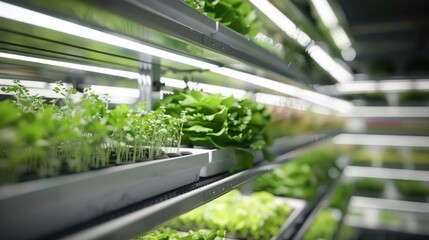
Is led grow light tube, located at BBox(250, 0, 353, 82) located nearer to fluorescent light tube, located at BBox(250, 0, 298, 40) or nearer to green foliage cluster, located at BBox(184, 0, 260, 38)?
fluorescent light tube, located at BBox(250, 0, 298, 40)

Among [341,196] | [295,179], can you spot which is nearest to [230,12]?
[295,179]

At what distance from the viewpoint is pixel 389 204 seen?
195 inches

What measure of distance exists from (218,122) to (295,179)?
177 cm

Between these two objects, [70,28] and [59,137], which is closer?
[59,137]

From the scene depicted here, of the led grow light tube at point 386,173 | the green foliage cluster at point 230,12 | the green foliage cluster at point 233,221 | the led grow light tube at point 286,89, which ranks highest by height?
the green foliage cluster at point 230,12

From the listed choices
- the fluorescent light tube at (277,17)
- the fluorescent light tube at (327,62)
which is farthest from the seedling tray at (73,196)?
the fluorescent light tube at (327,62)

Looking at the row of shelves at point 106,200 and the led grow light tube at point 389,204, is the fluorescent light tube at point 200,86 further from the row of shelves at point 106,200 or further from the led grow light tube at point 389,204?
the led grow light tube at point 389,204

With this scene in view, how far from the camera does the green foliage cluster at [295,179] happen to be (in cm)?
Result: 280

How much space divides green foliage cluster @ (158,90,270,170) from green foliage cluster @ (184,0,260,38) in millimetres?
347

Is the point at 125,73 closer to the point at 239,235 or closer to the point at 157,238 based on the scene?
the point at 157,238

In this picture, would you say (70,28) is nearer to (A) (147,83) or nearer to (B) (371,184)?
(A) (147,83)

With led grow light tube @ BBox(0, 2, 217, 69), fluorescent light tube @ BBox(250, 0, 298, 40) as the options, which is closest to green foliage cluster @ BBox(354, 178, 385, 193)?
fluorescent light tube @ BBox(250, 0, 298, 40)

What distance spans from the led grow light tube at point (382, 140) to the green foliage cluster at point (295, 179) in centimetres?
145

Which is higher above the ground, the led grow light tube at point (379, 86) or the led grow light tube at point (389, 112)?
the led grow light tube at point (379, 86)
